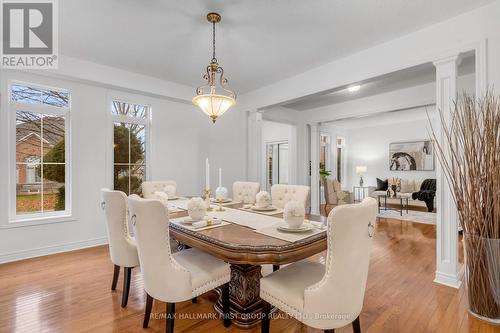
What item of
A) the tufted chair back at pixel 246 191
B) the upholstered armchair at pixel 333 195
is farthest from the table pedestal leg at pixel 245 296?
the upholstered armchair at pixel 333 195

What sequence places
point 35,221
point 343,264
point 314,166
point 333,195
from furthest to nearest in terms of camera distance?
1. point 314,166
2. point 333,195
3. point 35,221
4. point 343,264

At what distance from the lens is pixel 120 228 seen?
2.09 m

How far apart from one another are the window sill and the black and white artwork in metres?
8.40

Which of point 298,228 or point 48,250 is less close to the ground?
point 298,228

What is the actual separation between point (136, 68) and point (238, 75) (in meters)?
1.51

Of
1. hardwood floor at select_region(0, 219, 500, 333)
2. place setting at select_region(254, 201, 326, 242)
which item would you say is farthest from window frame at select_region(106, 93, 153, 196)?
place setting at select_region(254, 201, 326, 242)

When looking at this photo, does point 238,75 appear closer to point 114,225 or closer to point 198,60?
point 198,60

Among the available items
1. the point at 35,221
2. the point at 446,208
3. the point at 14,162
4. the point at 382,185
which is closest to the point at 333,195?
the point at 382,185

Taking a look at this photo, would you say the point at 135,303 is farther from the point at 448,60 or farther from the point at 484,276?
the point at 448,60

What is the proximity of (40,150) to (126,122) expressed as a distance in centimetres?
118

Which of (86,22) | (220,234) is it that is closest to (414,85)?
(220,234)

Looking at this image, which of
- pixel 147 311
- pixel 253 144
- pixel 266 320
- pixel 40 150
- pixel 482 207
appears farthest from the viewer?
pixel 253 144

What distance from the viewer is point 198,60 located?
3.44 metres

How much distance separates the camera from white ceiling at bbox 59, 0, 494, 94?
2.29 metres
